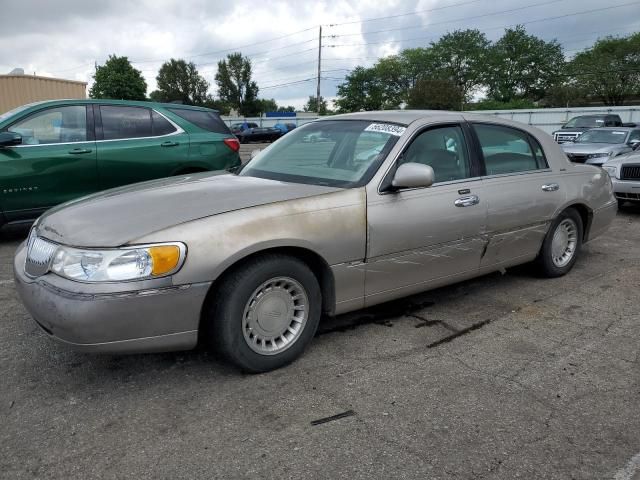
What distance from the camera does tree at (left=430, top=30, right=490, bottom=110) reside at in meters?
84.2

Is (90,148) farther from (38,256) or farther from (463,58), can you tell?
(463,58)

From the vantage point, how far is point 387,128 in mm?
3748

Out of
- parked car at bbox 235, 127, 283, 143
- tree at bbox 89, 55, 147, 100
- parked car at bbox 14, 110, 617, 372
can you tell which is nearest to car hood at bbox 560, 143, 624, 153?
parked car at bbox 14, 110, 617, 372

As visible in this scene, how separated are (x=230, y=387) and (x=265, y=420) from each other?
39 centimetres

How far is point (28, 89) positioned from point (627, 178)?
22740 mm

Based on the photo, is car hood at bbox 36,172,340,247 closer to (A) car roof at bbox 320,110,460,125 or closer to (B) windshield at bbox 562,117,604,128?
(A) car roof at bbox 320,110,460,125

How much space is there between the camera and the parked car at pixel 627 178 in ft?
26.9

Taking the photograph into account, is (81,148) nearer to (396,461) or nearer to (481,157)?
(481,157)

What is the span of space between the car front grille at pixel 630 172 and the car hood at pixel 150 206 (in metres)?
7.01

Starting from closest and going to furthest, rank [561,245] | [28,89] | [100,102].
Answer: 1. [561,245]
2. [100,102]
3. [28,89]

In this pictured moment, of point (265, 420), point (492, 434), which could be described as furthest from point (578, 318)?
point (265, 420)

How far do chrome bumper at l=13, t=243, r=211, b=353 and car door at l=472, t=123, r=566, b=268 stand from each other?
2.43 m

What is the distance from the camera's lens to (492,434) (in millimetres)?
2469

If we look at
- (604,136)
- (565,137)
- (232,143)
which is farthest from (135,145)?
(565,137)
